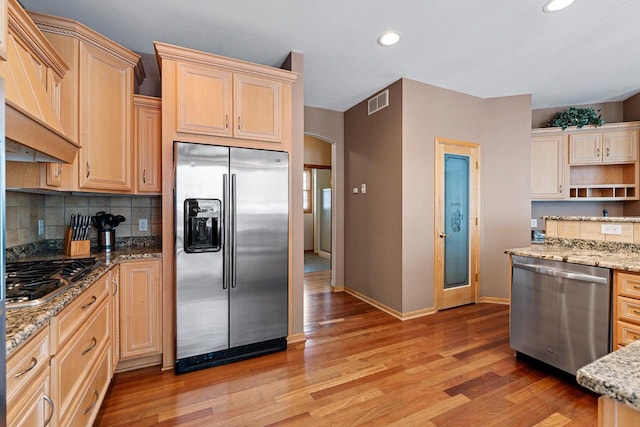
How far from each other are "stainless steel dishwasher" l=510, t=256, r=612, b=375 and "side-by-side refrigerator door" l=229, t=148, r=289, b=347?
6.60ft

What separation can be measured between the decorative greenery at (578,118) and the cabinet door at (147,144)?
16.9 feet

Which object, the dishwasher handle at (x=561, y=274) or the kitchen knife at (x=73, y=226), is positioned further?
the kitchen knife at (x=73, y=226)

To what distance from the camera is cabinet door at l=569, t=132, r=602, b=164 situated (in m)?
4.07

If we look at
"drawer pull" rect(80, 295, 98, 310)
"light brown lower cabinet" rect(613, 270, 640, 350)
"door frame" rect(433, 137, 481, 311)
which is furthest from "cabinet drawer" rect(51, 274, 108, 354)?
"door frame" rect(433, 137, 481, 311)

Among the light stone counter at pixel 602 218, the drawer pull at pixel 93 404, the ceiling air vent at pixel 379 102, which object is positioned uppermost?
the ceiling air vent at pixel 379 102

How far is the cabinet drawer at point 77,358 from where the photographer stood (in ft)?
4.04

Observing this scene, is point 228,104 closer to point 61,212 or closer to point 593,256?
point 61,212

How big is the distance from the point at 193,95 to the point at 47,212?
1.63 metres

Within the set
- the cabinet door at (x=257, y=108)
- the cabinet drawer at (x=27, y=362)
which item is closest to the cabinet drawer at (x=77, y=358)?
the cabinet drawer at (x=27, y=362)

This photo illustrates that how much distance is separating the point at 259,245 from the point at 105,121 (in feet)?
4.97

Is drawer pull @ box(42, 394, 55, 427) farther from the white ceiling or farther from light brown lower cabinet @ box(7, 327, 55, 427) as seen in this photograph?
the white ceiling

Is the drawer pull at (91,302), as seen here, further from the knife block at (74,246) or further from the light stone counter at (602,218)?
the light stone counter at (602,218)

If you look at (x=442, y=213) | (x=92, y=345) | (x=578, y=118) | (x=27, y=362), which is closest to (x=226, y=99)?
(x=92, y=345)

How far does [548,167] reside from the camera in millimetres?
4184
